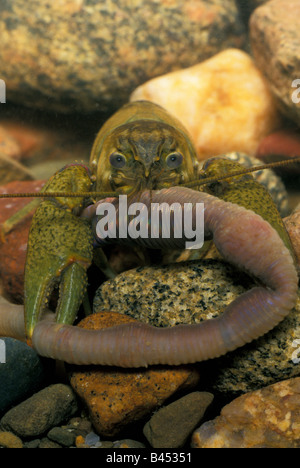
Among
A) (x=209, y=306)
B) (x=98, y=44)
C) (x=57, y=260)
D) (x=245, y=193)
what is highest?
(x=98, y=44)

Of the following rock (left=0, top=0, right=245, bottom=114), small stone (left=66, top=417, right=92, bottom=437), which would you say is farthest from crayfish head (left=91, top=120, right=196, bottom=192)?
rock (left=0, top=0, right=245, bottom=114)

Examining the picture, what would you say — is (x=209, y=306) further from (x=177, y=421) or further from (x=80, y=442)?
(x=80, y=442)

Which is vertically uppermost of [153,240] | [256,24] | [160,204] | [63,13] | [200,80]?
[63,13]

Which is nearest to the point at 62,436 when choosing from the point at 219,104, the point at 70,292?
the point at 70,292

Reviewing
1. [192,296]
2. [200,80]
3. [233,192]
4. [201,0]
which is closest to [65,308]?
[192,296]

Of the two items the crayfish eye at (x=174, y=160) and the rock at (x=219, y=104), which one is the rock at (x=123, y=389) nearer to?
the crayfish eye at (x=174, y=160)

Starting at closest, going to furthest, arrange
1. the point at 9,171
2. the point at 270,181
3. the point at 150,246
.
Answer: the point at 150,246 < the point at 270,181 < the point at 9,171

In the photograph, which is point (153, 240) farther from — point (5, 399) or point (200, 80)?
point (200, 80)
